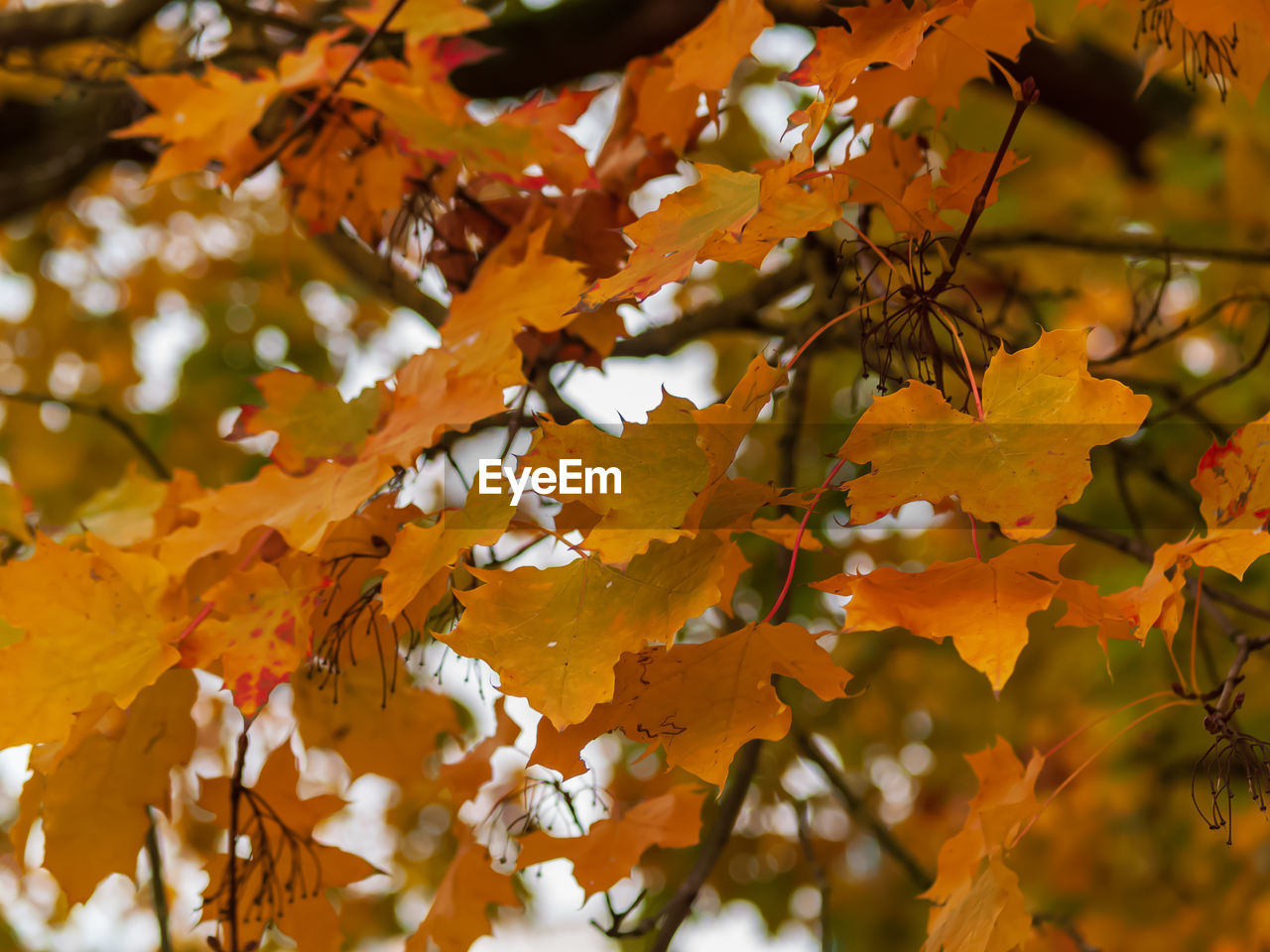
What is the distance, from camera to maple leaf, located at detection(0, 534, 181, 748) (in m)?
0.62

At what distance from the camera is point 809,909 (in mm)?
2539

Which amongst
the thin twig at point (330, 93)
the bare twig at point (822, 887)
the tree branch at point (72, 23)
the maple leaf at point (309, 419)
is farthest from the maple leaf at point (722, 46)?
the tree branch at point (72, 23)

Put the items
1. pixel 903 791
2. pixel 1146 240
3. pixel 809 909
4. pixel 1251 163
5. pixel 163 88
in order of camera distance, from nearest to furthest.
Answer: pixel 163 88 → pixel 1146 240 → pixel 1251 163 → pixel 809 909 → pixel 903 791

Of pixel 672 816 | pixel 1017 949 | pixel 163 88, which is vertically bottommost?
pixel 672 816

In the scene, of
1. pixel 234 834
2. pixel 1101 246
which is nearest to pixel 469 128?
pixel 234 834

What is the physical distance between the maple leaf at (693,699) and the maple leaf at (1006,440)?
10cm

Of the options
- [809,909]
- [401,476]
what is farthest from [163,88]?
[809,909]

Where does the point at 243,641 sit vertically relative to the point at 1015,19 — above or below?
below

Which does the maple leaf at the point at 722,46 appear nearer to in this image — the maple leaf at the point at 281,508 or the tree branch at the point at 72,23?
the maple leaf at the point at 281,508

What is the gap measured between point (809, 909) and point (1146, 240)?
187 centimetres

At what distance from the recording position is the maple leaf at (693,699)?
1.79ft

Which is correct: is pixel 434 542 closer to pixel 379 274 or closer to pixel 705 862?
pixel 705 862

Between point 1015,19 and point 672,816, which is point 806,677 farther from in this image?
point 1015,19

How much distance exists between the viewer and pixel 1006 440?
0.53 metres
